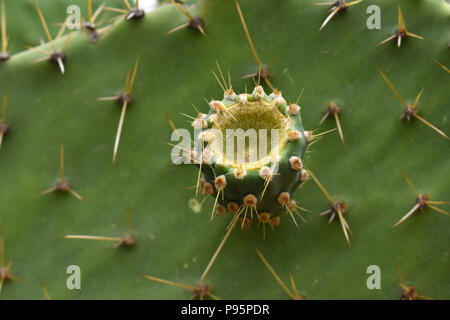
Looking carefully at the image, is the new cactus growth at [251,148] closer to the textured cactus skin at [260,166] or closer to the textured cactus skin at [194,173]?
the textured cactus skin at [260,166]

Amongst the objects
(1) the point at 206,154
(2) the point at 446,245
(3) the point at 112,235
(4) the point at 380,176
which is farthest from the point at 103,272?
(2) the point at 446,245

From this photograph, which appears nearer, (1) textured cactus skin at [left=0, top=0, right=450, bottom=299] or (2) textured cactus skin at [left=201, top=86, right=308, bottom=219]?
(2) textured cactus skin at [left=201, top=86, right=308, bottom=219]

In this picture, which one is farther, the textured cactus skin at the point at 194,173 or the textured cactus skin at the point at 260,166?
the textured cactus skin at the point at 194,173

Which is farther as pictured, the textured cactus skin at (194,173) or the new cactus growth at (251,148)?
the textured cactus skin at (194,173)

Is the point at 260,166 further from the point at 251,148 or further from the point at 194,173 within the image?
the point at 194,173

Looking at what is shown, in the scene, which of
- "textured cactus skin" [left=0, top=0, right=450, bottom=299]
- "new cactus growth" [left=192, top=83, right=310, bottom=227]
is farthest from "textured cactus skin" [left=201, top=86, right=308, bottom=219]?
"textured cactus skin" [left=0, top=0, right=450, bottom=299]

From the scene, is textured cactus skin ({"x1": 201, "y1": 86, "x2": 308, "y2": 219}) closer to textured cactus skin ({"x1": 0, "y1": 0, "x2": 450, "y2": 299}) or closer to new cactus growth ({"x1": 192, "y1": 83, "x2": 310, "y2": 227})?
new cactus growth ({"x1": 192, "y1": 83, "x2": 310, "y2": 227})

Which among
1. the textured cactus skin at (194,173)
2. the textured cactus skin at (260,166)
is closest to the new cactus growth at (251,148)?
the textured cactus skin at (260,166)
